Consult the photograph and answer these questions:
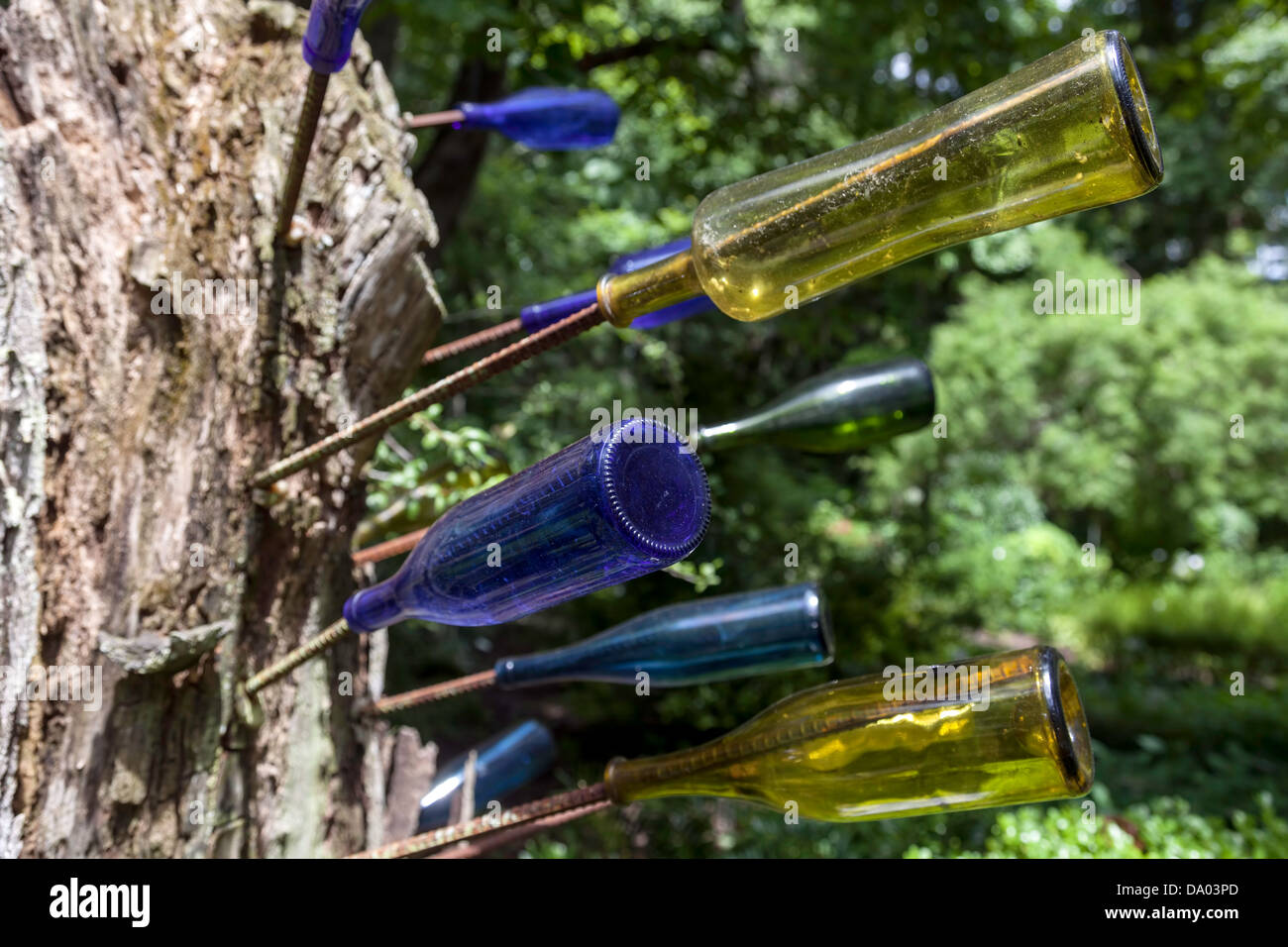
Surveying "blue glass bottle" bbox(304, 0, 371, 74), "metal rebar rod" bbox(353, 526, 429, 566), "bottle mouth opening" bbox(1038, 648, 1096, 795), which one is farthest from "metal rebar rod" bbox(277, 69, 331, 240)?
"bottle mouth opening" bbox(1038, 648, 1096, 795)

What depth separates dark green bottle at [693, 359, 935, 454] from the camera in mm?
970

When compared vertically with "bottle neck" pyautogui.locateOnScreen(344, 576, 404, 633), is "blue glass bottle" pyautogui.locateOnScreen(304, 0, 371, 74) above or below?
above

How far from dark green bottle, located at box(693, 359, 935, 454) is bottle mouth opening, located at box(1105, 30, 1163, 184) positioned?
44 cm

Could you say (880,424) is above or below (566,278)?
below

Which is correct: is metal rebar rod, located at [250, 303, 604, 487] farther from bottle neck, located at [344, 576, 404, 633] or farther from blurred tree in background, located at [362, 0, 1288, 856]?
blurred tree in background, located at [362, 0, 1288, 856]

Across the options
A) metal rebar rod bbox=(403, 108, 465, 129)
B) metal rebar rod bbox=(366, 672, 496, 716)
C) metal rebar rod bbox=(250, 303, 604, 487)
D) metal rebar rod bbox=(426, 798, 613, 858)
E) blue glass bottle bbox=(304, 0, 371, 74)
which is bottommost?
metal rebar rod bbox=(426, 798, 613, 858)

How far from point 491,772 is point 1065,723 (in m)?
0.90

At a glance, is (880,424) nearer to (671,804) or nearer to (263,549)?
(263,549)

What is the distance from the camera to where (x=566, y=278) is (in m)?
3.64

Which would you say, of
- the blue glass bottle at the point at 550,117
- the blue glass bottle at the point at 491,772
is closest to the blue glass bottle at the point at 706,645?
the blue glass bottle at the point at 491,772

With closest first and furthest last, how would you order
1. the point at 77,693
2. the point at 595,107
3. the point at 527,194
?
1. the point at 77,693
2. the point at 595,107
3. the point at 527,194

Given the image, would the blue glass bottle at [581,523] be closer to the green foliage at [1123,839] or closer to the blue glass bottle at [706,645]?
the blue glass bottle at [706,645]

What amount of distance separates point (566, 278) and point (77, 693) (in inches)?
117

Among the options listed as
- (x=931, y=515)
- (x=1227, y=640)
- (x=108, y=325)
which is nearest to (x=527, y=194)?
(x=931, y=515)
